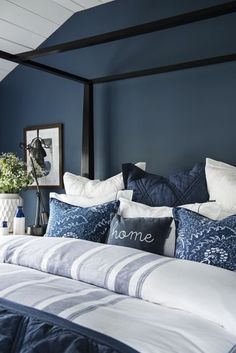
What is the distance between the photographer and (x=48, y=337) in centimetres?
104

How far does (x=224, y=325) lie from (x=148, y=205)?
3.78ft

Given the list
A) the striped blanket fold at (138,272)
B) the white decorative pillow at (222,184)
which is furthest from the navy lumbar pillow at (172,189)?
the striped blanket fold at (138,272)

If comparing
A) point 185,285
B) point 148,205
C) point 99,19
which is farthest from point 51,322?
point 99,19

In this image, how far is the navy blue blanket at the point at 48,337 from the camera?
99 centimetres

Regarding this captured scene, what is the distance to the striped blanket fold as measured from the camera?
52.0 inches

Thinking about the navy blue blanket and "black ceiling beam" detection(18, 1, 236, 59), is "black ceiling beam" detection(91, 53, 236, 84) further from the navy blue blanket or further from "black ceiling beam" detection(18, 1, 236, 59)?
the navy blue blanket

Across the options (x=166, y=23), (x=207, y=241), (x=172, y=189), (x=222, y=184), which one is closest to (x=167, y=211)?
(x=172, y=189)

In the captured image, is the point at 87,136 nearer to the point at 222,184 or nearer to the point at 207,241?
the point at 222,184

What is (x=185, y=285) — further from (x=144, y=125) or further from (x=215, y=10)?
(x=144, y=125)

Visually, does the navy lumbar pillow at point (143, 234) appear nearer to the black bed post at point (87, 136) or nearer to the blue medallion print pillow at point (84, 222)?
the blue medallion print pillow at point (84, 222)

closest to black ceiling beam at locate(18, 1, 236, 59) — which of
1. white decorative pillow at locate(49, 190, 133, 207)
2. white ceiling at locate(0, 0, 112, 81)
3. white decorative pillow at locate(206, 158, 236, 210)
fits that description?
white decorative pillow at locate(206, 158, 236, 210)

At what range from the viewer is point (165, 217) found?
81.7 inches


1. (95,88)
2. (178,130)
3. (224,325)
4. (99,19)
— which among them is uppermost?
(99,19)

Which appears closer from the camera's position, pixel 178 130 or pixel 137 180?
pixel 137 180
